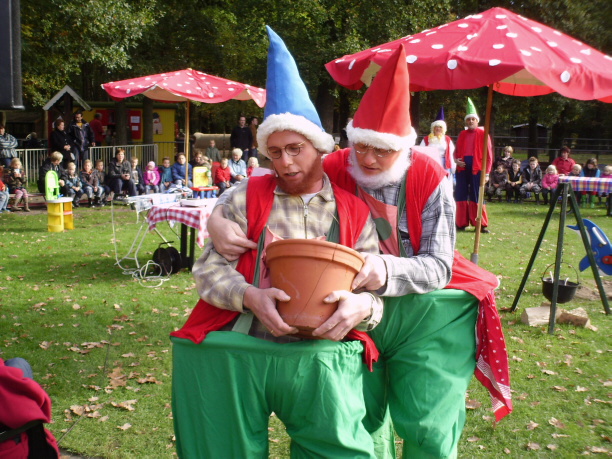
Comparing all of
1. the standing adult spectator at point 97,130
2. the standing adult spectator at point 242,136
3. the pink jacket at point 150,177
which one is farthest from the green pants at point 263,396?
the standing adult spectator at point 97,130

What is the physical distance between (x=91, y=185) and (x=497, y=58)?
1235cm

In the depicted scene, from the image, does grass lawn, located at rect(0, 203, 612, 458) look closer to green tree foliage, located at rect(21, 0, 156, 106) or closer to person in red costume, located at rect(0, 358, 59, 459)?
person in red costume, located at rect(0, 358, 59, 459)

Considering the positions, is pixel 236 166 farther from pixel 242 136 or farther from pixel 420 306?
pixel 420 306

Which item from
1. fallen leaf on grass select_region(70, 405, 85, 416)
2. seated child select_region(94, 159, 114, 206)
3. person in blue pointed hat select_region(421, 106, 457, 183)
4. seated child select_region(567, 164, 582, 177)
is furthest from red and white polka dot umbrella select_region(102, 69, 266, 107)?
seated child select_region(567, 164, 582, 177)

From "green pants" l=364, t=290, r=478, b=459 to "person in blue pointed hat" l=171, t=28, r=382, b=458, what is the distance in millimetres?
229

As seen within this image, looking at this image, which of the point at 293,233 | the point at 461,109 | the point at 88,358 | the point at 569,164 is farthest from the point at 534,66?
the point at 461,109

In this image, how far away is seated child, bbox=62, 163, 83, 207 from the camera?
14406mm

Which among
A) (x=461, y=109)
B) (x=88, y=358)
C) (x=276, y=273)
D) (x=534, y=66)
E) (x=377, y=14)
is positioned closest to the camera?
(x=276, y=273)

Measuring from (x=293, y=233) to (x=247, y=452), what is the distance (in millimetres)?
801

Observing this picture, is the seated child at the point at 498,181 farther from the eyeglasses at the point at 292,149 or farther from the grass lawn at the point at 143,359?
the eyeglasses at the point at 292,149

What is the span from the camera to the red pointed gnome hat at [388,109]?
2.42m

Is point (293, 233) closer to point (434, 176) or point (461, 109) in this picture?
point (434, 176)

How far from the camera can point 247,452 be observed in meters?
2.14

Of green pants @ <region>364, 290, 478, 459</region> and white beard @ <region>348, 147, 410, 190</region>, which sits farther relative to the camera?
white beard @ <region>348, 147, 410, 190</region>
